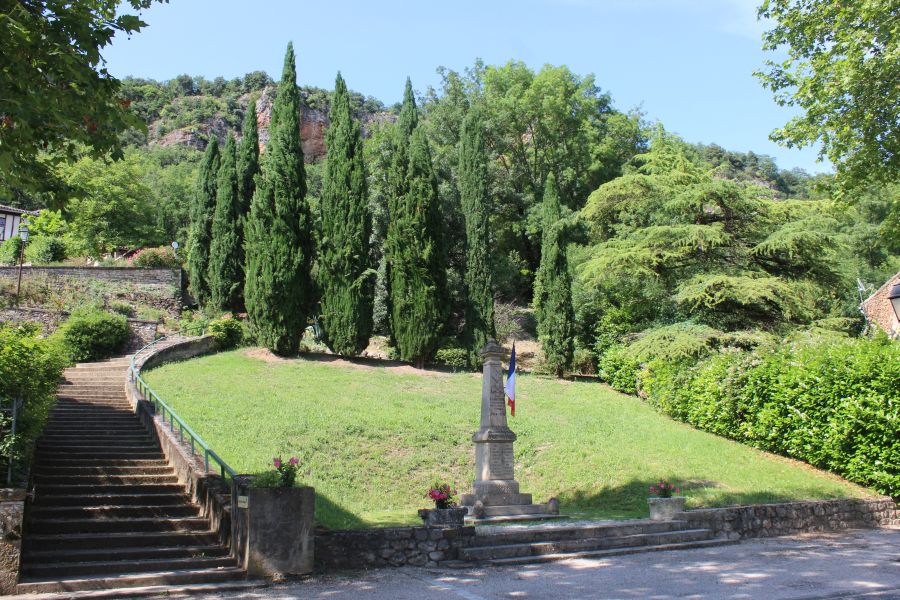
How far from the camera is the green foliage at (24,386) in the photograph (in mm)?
8273

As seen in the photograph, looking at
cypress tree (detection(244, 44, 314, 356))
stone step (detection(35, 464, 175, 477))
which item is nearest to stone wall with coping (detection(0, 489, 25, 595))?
stone step (detection(35, 464, 175, 477))

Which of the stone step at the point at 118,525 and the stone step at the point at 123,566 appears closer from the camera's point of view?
the stone step at the point at 123,566

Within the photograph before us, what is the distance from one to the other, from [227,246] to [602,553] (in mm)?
26144

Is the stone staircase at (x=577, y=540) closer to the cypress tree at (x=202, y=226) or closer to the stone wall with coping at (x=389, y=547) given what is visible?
the stone wall with coping at (x=389, y=547)

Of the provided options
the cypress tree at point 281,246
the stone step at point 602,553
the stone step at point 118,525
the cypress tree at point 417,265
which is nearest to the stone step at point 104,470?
the stone step at point 118,525

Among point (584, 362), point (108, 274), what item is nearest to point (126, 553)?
point (584, 362)

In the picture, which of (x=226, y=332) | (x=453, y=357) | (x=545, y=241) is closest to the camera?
(x=226, y=332)

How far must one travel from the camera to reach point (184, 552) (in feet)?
27.5

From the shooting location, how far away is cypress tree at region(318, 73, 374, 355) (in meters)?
25.9

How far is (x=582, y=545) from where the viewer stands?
10.2 metres

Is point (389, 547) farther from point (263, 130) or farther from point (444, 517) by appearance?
point (263, 130)

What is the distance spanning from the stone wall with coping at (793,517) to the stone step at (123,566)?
7.58 m

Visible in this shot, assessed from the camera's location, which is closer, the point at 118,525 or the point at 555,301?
the point at 118,525

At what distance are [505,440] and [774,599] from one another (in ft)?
21.4
